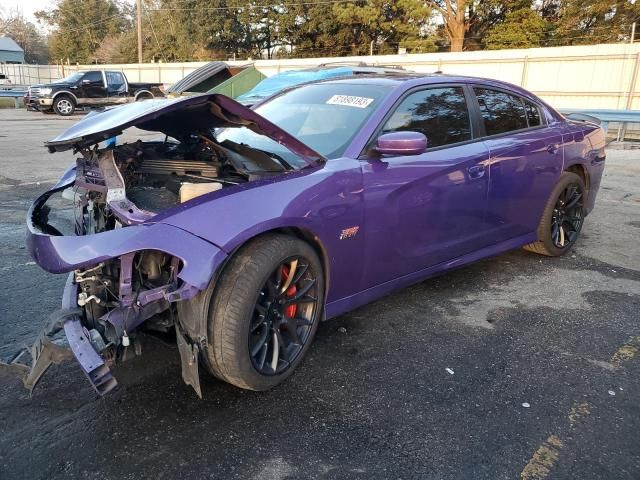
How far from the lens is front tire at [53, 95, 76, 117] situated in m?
20.5

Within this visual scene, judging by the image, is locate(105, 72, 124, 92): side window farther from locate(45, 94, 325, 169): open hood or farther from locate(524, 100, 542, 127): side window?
locate(45, 94, 325, 169): open hood

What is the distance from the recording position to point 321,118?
3566 millimetres

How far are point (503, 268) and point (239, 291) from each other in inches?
121

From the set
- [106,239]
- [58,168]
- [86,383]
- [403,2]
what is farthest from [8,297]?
[403,2]

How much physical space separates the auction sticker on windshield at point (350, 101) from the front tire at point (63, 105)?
20051mm

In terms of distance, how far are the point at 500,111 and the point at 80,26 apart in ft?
227

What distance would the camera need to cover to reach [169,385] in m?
2.80

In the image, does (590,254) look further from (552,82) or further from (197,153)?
(552,82)

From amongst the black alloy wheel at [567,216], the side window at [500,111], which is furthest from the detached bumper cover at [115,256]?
the black alloy wheel at [567,216]

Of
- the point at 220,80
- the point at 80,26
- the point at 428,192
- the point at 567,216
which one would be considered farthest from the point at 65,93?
the point at 80,26

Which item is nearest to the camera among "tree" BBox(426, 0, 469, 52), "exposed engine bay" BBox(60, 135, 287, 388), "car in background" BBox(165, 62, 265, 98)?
"exposed engine bay" BBox(60, 135, 287, 388)

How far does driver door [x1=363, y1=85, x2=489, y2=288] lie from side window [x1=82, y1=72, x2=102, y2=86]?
20.0 metres

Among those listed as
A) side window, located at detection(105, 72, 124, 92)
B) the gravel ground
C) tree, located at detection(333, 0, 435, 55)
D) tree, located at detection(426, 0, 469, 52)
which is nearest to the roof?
tree, located at detection(333, 0, 435, 55)

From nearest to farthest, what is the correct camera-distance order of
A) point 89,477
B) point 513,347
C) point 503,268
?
point 89,477 < point 513,347 < point 503,268
